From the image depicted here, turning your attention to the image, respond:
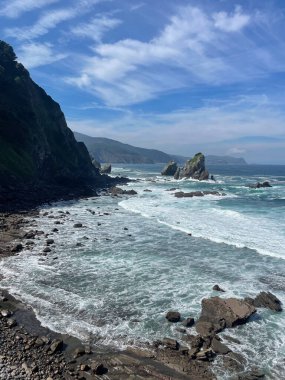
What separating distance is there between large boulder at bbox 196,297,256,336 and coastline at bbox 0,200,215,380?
278 centimetres

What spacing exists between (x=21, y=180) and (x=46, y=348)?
54153 millimetres

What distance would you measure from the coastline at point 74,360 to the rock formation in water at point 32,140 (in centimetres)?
3977

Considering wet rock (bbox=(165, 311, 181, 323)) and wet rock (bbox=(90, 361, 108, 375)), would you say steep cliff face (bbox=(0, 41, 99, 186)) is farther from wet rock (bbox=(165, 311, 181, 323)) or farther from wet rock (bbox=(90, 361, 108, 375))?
wet rock (bbox=(90, 361, 108, 375))

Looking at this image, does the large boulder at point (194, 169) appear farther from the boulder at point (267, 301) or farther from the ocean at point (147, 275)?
the boulder at point (267, 301)

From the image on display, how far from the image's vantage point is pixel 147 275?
26.2 meters

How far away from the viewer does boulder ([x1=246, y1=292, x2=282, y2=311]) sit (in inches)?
830

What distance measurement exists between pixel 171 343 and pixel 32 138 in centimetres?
7254

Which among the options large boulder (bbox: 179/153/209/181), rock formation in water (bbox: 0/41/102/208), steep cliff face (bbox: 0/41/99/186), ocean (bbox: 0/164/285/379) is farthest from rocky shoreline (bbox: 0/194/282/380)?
large boulder (bbox: 179/153/209/181)

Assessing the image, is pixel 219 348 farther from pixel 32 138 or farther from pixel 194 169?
pixel 194 169

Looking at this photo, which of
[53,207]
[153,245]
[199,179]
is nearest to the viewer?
[153,245]

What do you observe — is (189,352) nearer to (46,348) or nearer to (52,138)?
(46,348)

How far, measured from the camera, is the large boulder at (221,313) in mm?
18969

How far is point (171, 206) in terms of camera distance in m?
60.9

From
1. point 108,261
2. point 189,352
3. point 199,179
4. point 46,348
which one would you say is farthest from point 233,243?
Result: point 199,179
